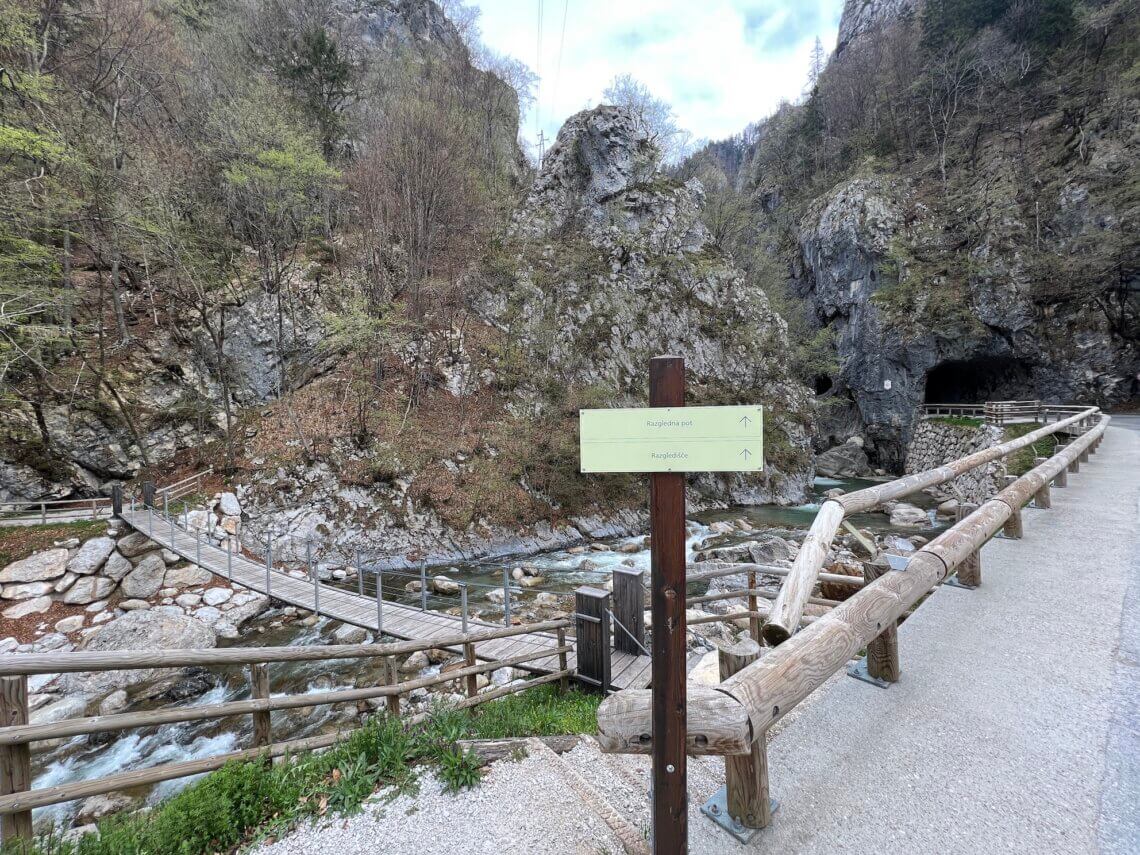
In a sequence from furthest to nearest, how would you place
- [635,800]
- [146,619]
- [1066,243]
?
1. [1066,243]
2. [146,619]
3. [635,800]

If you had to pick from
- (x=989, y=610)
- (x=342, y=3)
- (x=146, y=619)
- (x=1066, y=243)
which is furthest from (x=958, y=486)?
(x=342, y=3)

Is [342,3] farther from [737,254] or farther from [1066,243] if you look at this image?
[1066,243]

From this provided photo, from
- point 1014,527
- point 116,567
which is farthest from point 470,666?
point 116,567

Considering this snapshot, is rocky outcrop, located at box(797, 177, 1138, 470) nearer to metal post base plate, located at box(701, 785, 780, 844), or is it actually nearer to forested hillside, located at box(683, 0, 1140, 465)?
forested hillside, located at box(683, 0, 1140, 465)

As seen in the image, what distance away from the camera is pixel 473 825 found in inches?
82.9

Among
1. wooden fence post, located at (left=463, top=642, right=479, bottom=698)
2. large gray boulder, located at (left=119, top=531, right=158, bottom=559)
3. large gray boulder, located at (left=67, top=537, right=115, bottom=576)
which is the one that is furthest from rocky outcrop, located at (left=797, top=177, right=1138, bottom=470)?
large gray boulder, located at (left=67, top=537, right=115, bottom=576)

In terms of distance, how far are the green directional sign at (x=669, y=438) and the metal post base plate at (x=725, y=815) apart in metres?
1.31

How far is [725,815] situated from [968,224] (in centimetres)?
3055

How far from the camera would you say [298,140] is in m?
12.5

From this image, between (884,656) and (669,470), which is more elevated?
(669,470)

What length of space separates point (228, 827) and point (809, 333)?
102 feet

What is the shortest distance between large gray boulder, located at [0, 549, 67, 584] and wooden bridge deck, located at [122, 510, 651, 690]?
3.88 ft

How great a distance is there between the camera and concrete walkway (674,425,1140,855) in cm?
146

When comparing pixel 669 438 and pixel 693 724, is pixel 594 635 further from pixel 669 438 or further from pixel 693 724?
pixel 669 438
